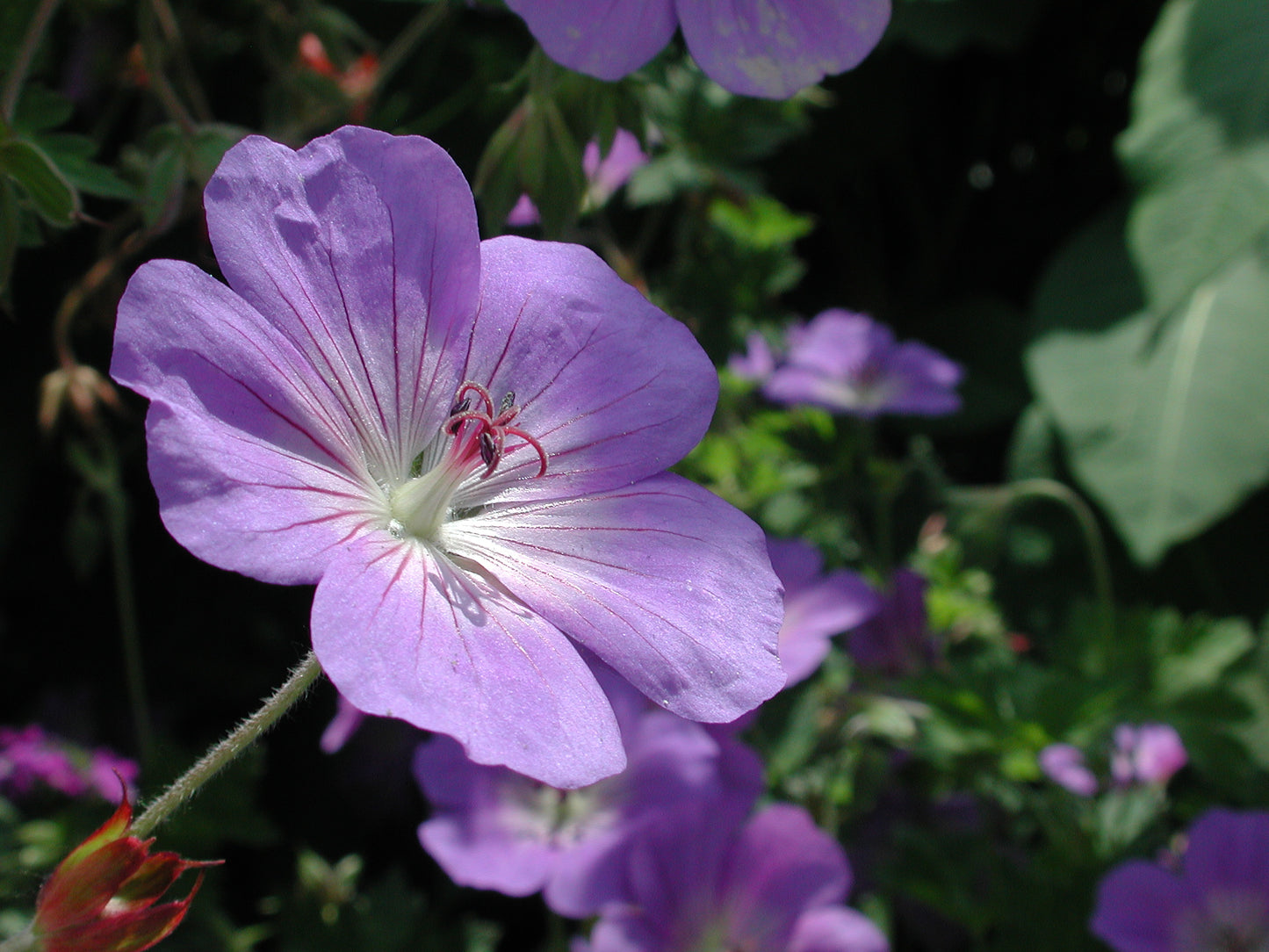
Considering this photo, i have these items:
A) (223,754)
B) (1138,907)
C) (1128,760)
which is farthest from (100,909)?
(1128,760)

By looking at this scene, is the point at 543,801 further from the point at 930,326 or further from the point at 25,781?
the point at 930,326

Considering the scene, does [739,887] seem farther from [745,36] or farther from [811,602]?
[745,36]

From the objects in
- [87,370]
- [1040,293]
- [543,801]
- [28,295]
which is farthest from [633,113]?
[1040,293]

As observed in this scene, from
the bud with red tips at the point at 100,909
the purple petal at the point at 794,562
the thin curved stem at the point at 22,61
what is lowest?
the purple petal at the point at 794,562

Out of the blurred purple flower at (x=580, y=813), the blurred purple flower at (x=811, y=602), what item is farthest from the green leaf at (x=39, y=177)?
the blurred purple flower at (x=811, y=602)

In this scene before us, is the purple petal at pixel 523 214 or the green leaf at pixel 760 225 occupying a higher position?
the purple petal at pixel 523 214

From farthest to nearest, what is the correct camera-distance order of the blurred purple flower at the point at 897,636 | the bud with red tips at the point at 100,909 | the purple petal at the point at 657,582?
the blurred purple flower at the point at 897,636
the purple petal at the point at 657,582
the bud with red tips at the point at 100,909

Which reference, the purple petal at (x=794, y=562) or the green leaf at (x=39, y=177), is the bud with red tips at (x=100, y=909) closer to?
the green leaf at (x=39, y=177)
